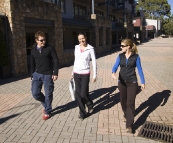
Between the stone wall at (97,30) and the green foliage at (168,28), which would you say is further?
the green foliage at (168,28)

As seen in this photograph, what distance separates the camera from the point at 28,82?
29.2 feet

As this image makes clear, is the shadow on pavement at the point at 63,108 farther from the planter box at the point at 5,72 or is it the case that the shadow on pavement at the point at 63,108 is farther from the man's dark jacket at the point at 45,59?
the planter box at the point at 5,72

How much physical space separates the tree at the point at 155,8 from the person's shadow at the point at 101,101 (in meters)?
75.5

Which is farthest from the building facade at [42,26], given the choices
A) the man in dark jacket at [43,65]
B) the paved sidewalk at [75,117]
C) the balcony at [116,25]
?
the balcony at [116,25]

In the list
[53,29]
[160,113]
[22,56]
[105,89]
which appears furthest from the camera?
[53,29]

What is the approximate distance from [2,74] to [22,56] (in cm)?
133

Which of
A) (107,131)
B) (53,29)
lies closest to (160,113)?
(107,131)

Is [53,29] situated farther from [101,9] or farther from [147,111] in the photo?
[101,9]

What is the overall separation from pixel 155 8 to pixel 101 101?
261 feet

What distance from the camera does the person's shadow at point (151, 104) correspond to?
472 cm

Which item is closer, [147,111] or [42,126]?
[42,126]

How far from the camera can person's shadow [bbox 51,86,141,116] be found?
553cm

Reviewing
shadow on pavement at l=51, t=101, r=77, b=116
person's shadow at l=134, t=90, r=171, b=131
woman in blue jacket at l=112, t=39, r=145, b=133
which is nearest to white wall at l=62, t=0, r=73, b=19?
person's shadow at l=134, t=90, r=171, b=131

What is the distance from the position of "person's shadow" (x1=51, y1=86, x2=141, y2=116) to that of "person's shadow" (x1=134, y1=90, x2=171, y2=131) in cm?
75
